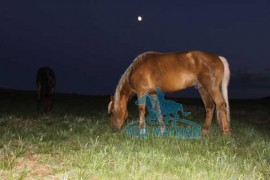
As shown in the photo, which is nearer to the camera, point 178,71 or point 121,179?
point 121,179

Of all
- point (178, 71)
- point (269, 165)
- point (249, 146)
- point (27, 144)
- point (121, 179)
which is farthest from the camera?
point (178, 71)

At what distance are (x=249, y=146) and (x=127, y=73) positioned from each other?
3.71 m

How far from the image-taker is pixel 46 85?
582 inches

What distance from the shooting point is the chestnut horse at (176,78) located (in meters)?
8.98

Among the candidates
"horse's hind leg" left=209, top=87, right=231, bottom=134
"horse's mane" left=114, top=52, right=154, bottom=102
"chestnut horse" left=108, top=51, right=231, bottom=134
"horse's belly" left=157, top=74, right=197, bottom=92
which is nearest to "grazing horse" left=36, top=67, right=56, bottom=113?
"chestnut horse" left=108, top=51, right=231, bottom=134

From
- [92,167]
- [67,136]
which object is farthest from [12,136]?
[92,167]

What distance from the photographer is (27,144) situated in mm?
6363

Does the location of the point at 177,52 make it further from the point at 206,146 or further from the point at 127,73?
the point at 206,146

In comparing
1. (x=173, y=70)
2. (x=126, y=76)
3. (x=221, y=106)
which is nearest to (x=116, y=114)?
(x=126, y=76)

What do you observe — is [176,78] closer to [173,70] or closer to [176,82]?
[176,82]

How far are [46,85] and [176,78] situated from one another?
763cm

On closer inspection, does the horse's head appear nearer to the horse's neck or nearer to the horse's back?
the horse's neck

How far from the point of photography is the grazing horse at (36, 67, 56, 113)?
1481cm

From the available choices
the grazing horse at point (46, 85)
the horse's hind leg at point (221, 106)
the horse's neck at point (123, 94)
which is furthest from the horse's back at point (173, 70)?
the grazing horse at point (46, 85)
